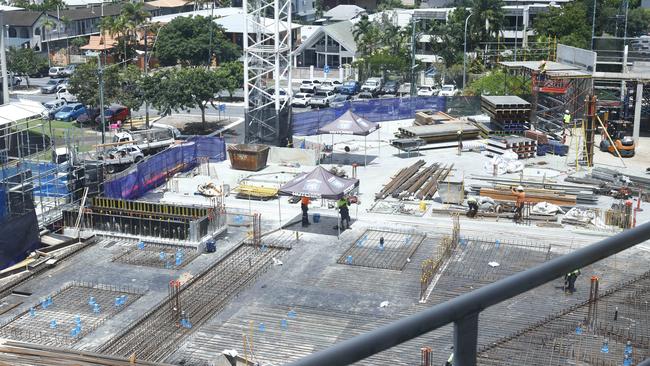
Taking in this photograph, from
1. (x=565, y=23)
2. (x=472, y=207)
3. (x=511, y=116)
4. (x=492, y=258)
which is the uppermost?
(x=565, y=23)

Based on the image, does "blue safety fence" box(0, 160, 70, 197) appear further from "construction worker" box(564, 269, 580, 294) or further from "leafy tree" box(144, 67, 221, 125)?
"construction worker" box(564, 269, 580, 294)

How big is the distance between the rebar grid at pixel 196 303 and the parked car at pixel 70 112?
31032 millimetres

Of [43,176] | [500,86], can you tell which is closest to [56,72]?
[500,86]

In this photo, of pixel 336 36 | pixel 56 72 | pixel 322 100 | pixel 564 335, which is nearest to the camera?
pixel 564 335

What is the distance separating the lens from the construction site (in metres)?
22.6

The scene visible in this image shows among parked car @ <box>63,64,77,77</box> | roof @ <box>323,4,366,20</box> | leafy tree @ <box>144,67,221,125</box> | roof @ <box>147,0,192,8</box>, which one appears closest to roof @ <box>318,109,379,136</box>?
leafy tree @ <box>144,67,221,125</box>

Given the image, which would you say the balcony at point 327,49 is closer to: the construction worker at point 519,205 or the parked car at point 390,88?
the parked car at point 390,88

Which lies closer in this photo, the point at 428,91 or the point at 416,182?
the point at 416,182

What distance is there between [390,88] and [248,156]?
30134mm

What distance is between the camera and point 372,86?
6656 cm

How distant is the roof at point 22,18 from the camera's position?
276 feet

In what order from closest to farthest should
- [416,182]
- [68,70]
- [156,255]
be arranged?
[156,255] < [416,182] < [68,70]

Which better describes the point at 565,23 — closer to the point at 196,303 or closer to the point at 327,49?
the point at 327,49

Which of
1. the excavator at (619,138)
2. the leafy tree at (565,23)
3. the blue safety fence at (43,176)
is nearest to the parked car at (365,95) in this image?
the leafy tree at (565,23)
